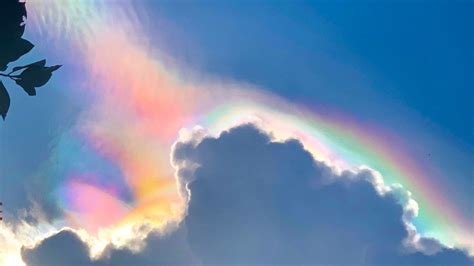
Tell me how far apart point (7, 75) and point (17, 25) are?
199 cm

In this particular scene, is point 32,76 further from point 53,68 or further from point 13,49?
point 13,49

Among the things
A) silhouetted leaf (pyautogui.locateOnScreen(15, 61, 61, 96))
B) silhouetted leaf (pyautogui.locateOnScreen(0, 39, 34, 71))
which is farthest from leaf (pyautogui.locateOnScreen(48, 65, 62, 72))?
silhouetted leaf (pyautogui.locateOnScreen(0, 39, 34, 71))

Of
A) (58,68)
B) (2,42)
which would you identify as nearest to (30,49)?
(2,42)

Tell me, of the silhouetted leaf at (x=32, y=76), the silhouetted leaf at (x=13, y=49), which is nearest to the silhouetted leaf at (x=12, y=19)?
the silhouetted leaf at (x=13, y=49)

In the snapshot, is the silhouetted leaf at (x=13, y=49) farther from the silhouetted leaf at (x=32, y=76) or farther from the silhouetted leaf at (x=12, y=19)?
the silhouetted leaf at (x=32, y=76)

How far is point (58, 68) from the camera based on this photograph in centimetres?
1301

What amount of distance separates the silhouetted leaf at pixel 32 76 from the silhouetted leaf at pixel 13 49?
0.76 meters

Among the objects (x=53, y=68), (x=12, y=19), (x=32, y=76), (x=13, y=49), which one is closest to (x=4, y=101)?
(x=32, y=76)

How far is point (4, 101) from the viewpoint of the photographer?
12.6 m

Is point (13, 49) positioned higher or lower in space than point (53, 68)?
higher

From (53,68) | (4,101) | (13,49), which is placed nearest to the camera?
(4,101)

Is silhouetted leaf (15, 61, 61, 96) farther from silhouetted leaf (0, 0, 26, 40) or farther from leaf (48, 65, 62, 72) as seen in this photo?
silhouetted leaf (0, 0, 26, 40)

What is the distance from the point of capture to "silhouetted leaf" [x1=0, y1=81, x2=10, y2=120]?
41.1 feet

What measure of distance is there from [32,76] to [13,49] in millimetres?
1356
